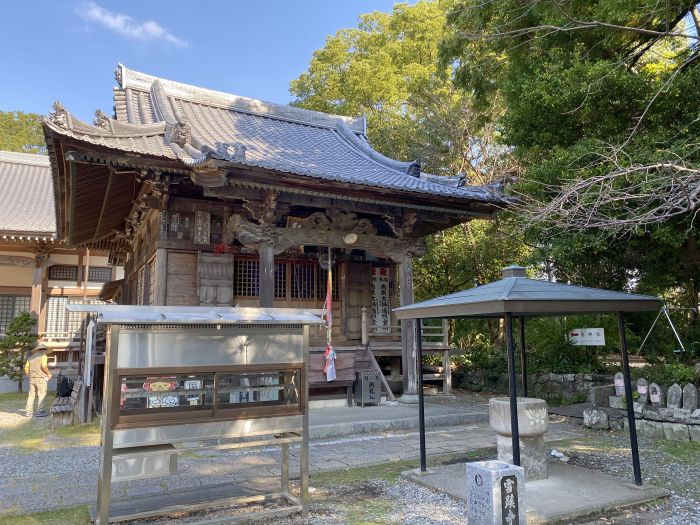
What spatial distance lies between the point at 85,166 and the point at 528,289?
7642 mm

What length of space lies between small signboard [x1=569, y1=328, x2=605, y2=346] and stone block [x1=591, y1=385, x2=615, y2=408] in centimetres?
86

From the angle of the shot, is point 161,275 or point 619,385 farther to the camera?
point 161,275

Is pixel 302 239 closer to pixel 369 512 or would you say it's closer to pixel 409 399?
pixel 409 399

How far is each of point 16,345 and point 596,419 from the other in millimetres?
14912

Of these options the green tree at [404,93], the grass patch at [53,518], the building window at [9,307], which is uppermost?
the green tree at [404,93]

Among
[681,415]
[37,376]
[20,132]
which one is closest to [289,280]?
[37,376]

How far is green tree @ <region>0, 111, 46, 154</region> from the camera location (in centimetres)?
3228

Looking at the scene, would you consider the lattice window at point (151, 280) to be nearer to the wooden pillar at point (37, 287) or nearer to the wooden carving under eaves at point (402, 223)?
the wooden carving under eaves at point (402, 223)

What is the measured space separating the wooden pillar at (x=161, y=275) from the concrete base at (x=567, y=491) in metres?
6.27

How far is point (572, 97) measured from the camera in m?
8.09

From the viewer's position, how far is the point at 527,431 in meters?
5.16

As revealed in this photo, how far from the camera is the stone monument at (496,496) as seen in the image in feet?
11.7

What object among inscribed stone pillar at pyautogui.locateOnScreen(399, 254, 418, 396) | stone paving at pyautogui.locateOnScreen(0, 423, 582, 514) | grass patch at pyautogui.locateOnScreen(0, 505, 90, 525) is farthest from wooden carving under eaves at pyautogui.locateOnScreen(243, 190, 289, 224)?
grass patch at pyautogui.locateOnScreen(0, 505, 90, 525)

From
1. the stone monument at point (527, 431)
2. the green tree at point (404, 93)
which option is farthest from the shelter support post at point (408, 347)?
the green tree at point (404, 93)
